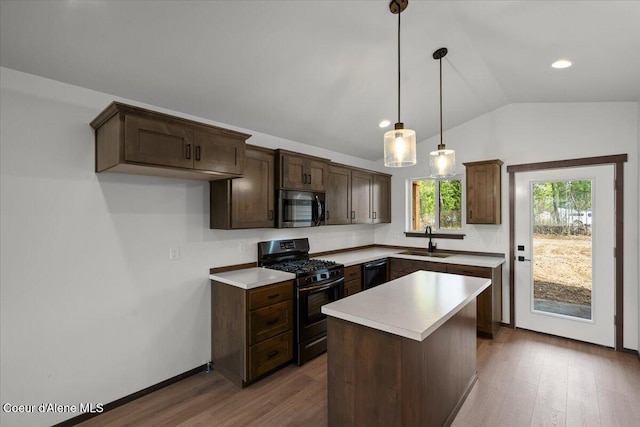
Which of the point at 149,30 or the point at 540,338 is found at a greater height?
the point at 149,30

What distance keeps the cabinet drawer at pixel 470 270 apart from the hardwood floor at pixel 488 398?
2.98ft

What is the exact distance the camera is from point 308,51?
2.39 metres

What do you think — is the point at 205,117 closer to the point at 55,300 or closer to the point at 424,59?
the point at 55,300

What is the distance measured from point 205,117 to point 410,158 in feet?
6.84

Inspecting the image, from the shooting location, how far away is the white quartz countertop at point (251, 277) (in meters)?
2.72

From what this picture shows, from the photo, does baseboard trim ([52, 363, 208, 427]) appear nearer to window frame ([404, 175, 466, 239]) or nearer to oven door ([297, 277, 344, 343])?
oven door ([297, 277, 344, 343])

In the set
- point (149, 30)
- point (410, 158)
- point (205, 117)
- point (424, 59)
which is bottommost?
point (410, 158)

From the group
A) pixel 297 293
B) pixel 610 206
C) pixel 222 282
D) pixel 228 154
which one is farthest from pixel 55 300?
pixel 610 206

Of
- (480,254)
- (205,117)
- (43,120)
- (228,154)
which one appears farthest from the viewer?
(480,254)

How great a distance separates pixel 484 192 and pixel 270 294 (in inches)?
124

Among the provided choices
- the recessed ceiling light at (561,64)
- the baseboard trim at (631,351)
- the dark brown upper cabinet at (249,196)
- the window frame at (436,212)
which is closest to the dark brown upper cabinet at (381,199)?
the window frame at (436,212)

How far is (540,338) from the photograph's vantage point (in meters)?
3.72

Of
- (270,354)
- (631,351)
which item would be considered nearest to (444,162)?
(270,354)

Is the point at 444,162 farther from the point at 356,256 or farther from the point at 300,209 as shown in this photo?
the point at 356,256
